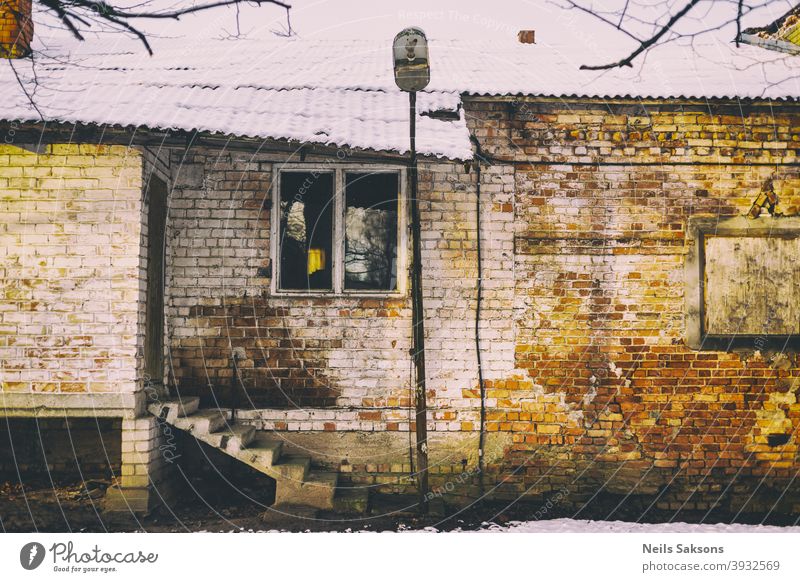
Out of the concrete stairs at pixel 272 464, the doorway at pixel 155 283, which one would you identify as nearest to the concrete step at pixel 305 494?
the concrete stairs at pixel 272 464

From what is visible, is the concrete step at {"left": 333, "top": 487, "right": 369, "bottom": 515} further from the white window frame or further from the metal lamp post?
the white window frame

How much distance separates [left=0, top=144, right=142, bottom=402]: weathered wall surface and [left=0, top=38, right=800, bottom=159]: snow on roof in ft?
1.87

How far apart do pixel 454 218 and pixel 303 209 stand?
1.47 m

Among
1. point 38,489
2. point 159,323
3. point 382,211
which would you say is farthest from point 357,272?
point 38,489

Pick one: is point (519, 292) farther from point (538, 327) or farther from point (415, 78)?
point (415, 78)

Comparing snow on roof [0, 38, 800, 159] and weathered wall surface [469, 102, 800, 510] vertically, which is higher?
snow on roof [0, 38, 800, 159]

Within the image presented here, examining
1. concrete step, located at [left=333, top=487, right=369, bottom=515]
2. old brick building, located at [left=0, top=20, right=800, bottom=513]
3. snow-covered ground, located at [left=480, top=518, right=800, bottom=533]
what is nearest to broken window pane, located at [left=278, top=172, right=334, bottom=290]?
old brick building, located at [left=0, top=20, right=800, bottom=513]

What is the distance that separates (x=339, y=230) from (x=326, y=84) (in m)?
1.53

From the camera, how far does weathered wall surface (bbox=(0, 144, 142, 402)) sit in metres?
4.97

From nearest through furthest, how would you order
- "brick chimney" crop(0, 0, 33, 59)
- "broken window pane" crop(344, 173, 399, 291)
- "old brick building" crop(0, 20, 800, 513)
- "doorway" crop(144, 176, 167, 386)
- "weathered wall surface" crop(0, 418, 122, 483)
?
"doorway" crop(144, 176, 167, 386)
"weathered wall surface" crop(0, 418, 122, 483)
"old brick building" crop(0, 20, 800, 513)
"broken window pane" crop(344, 173, 399, 291)
"brick chimney" crop(0, 0, 33, 59)

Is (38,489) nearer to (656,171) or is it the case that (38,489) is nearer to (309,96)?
(309,96)

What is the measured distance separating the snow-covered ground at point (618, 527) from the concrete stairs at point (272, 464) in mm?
1352

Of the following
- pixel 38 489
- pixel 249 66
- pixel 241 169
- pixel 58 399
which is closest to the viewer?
pixel 58 399

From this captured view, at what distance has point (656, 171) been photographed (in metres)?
5.68
